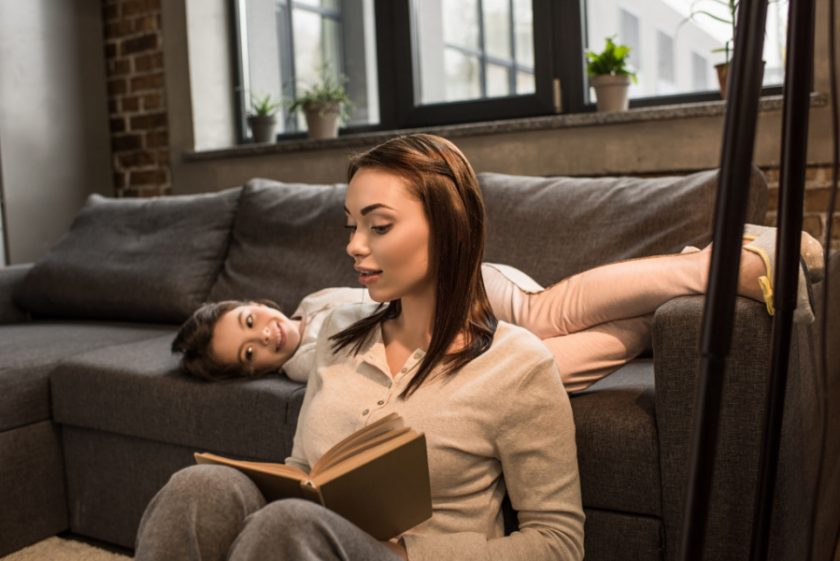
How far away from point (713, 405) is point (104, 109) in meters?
4.10

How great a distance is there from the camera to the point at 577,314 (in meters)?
1.74

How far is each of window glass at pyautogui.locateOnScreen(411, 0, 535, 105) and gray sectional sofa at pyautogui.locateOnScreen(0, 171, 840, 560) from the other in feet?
3.30

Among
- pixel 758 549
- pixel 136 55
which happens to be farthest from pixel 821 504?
pixel 136 55

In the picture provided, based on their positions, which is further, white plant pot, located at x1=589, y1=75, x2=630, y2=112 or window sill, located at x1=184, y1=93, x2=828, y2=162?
white plant pot, located at x1=589, y1=75, x2=630, y2=112

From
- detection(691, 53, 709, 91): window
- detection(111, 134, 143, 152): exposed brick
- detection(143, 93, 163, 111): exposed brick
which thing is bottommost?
detection(111, 134, 143, 152): exposed brick

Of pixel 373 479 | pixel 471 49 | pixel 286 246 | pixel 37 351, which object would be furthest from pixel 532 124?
pixel 373 479

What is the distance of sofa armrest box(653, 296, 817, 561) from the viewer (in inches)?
55.6

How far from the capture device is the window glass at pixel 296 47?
4.03 m

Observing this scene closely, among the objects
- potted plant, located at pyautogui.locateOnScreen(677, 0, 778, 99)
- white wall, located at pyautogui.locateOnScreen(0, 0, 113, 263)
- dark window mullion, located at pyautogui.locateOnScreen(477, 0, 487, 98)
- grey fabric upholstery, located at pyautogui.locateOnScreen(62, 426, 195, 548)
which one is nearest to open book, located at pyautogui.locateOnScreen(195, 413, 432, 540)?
grey fabric upholstery, located at pyautogui.locateOnScreen(62, 426, 195, 548)

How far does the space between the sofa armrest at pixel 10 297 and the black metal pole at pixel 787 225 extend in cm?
284

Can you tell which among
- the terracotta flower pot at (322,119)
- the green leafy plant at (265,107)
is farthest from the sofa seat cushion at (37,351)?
the green leafy plant at (265,107)

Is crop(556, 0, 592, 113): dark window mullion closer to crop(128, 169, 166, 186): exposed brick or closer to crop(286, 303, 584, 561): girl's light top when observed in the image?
crop(128, 169, 166, 186): exposed brick

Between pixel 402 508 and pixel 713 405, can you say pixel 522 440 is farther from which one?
pixel 713 405

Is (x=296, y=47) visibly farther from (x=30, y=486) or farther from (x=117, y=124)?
(x=30, y=486)
